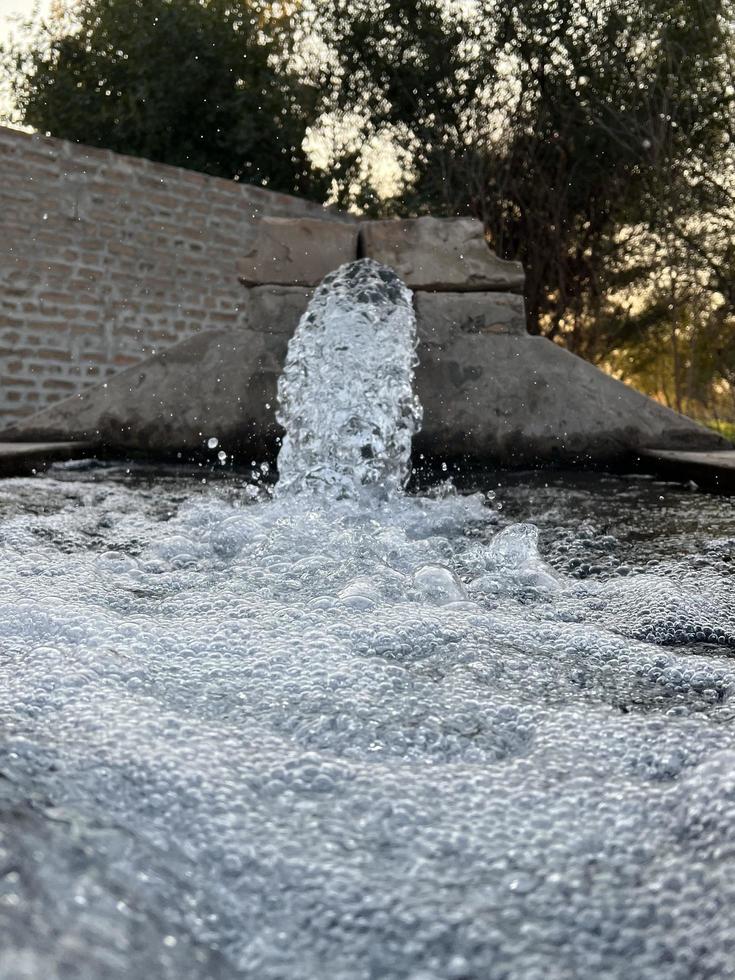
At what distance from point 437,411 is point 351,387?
695 millimetres

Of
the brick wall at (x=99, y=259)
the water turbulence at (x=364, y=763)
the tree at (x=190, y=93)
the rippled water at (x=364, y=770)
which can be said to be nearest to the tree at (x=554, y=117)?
the tree at (x=190, y=93)

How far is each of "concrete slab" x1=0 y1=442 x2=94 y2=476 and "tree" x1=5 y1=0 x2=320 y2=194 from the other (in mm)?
7198

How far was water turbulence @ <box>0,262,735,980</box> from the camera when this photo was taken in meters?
0.62

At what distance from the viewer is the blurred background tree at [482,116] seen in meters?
9.52

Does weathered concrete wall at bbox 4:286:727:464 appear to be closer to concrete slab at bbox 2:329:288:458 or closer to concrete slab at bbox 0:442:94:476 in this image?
concrete slab at bbox 2:329:288:458

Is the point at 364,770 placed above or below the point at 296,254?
below

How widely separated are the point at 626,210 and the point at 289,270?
7206mm

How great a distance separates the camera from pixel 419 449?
3945mm

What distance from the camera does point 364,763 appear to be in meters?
0.89

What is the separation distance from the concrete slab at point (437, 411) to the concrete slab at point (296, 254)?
13.2 inches

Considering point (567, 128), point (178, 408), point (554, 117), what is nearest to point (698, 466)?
point (178, 408)

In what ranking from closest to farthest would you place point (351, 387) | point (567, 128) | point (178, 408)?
1. point (351, 387)
2. point (178, 408)
3. point (567, 128)

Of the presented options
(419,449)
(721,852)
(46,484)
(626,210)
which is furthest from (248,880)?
(626,210)

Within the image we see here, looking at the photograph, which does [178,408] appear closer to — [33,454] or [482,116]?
[33,454]
